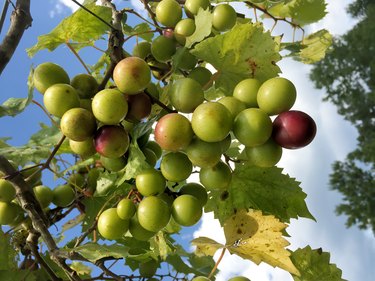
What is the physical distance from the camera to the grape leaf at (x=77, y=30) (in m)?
0.95

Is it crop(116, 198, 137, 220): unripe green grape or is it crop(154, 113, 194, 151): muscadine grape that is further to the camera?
crop(116, 198, 137, 220): unripe green grape

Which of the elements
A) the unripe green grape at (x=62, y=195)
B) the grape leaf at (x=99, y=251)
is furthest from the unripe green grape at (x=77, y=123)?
the unripe green grape at (x=62, y=195)

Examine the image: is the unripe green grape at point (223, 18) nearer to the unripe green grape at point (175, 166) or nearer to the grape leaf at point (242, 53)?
the grape leaf at point (242, 53)

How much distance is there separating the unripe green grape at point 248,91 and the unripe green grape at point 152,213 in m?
0.22

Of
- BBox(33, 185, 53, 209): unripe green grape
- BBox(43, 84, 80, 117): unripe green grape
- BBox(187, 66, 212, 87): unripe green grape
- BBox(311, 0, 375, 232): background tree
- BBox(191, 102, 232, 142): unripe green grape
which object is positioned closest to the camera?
BBox(191, 102, 232, 142): unripe green grape

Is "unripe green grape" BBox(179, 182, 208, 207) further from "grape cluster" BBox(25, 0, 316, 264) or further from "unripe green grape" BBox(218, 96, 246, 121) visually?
"unripe green grape" BBox(218, 96, 246, 121)

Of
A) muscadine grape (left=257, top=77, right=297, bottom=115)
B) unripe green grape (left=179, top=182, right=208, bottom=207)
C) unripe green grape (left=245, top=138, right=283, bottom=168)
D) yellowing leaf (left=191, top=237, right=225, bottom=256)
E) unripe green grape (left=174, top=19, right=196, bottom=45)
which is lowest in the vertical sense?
yellowing leaf (left=191, top=237, right=225, bottom=256)

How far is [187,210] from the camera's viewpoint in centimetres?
79

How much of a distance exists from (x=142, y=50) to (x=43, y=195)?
1.47 ft

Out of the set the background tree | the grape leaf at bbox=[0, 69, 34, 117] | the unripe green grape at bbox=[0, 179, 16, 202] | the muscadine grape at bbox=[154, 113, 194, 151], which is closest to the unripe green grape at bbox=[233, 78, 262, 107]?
the muscadine grape at bbox=[154, 113, 194, 151]

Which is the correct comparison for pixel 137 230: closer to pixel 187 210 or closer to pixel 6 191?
pixel 187 210

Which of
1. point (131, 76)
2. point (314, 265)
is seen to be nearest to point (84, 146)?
point (131, 76)

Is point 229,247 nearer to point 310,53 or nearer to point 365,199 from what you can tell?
point 310,53

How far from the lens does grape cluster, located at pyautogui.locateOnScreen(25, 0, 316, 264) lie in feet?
2.33
